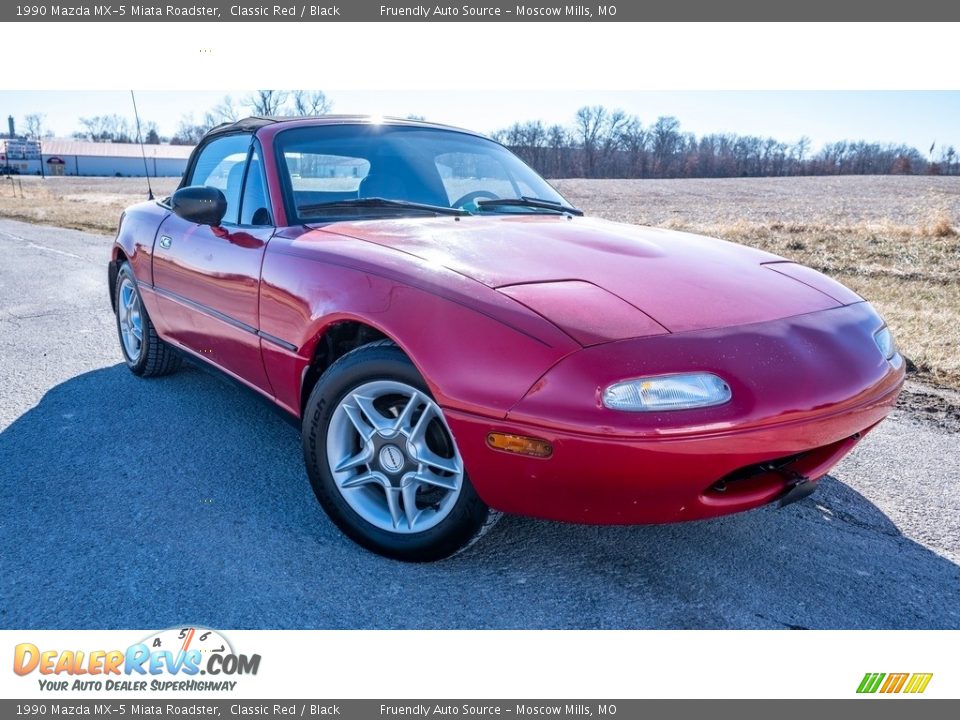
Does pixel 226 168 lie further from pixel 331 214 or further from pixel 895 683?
pixel 895 683

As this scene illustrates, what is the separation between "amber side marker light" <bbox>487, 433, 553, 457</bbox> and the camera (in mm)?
1948

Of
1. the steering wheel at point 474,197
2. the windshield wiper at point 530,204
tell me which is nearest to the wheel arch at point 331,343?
the steering wheel at point 474,197

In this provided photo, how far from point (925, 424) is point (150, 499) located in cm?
361

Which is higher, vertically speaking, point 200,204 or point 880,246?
point 200,204

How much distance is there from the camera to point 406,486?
238 cm

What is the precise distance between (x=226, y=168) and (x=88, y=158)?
98807 millimetres

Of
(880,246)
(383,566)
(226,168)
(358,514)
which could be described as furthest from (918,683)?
(880,246)

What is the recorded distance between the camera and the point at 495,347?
2.00 m

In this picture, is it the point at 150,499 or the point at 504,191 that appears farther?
the point at 504,191

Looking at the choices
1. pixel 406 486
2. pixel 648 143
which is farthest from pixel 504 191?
pixel 648 143

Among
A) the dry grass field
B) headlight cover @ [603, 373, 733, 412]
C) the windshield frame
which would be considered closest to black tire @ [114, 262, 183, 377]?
the windshield frame
